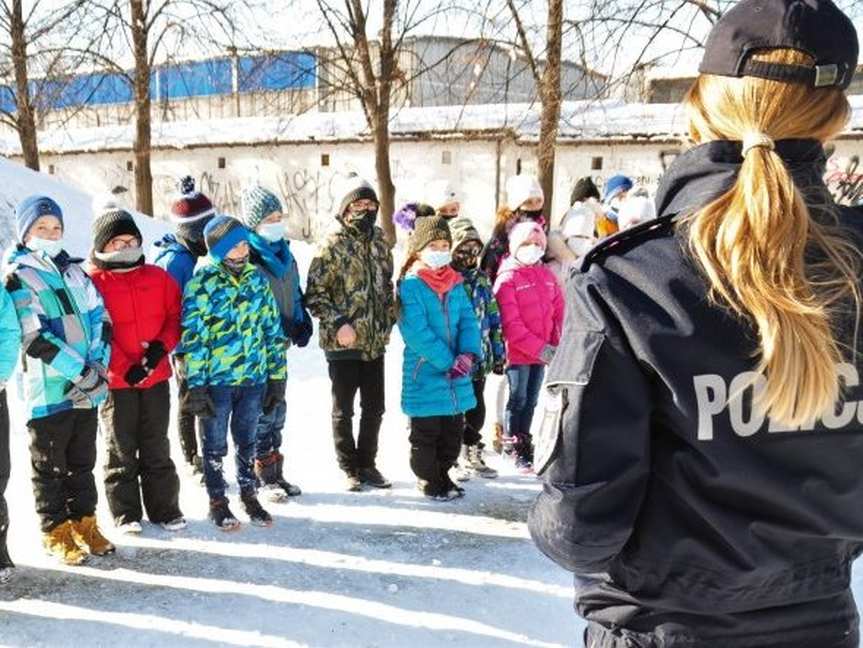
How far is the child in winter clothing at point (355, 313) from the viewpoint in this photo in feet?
16.1

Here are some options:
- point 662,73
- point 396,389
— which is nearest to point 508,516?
point 396,389

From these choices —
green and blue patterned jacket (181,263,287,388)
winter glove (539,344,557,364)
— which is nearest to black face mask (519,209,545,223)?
winter glove (539,344,557,364)

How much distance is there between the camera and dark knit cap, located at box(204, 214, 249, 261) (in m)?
4.25

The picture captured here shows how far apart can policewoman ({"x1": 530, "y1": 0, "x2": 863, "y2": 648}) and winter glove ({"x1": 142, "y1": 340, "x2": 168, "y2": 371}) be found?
3224 millimetres

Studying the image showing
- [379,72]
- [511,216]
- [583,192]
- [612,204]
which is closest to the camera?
[511,216]

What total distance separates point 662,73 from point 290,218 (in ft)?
35.0

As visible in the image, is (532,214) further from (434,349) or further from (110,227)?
(110,227)

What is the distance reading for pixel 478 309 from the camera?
5.34m

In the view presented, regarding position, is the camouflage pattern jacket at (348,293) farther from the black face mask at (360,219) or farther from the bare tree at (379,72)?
the bare tree at (379,72)

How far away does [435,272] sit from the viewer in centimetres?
492

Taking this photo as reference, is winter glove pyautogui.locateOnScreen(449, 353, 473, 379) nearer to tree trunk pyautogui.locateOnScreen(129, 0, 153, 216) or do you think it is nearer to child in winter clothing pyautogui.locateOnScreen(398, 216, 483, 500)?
child in winter clothing pyautogui.locateOnScreen(398, 216, 483, 500)

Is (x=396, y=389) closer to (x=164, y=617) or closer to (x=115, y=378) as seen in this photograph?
(x=115, y=378)

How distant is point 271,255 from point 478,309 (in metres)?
1.43

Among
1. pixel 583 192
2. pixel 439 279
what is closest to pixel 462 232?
pixel 439 279
